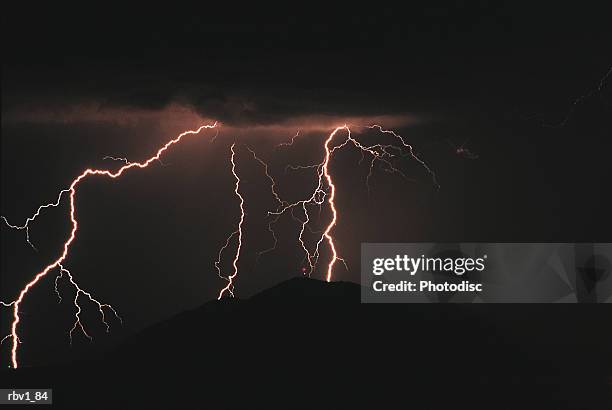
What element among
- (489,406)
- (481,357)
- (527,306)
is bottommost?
(489,406)

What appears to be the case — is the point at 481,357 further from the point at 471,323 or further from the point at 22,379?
the point at 22,379

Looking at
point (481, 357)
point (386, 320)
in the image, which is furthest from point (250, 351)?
point (481, 357)

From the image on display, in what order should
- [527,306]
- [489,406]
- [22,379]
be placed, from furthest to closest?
[527,306], [22,379], [489,406]
